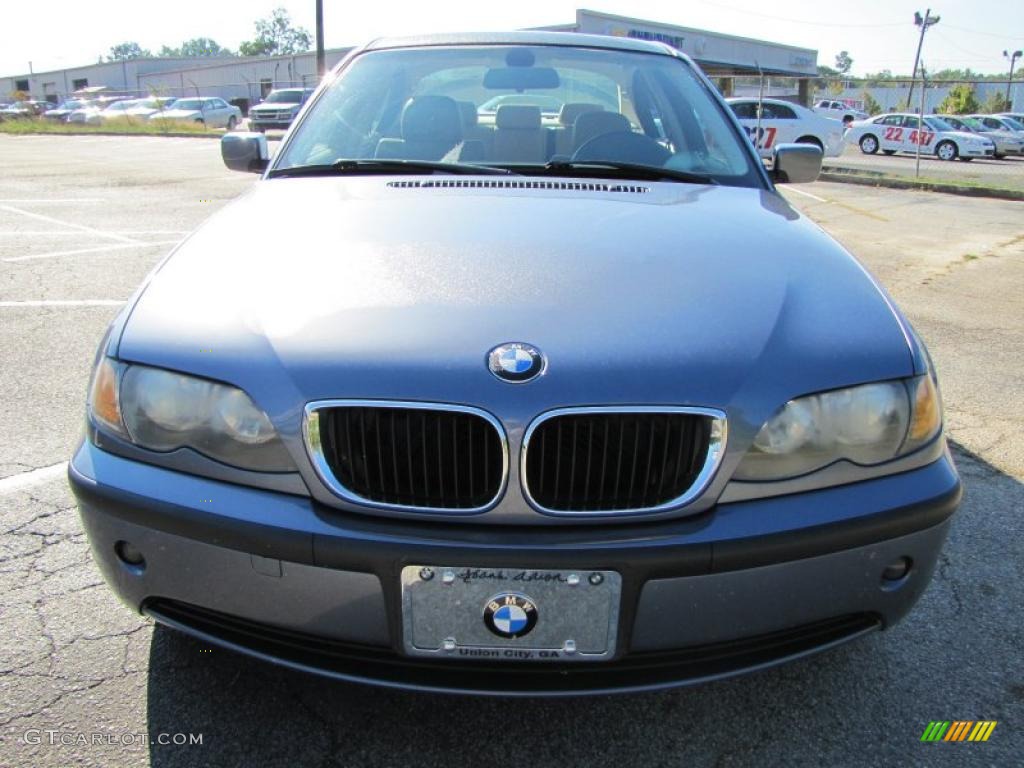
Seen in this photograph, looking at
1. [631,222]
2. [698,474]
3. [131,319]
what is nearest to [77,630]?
[131,319]

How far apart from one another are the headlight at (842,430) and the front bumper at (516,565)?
0.20ft

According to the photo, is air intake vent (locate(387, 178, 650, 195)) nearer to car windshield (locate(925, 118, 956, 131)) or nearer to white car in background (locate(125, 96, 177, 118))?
car windshield (locate(925, 118, 956, 131))

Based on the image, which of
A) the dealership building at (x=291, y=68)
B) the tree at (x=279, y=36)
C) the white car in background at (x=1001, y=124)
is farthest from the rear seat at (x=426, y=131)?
the tree at (x=279, y=36)

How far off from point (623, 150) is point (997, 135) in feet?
89.9

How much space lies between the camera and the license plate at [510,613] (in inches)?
58.1

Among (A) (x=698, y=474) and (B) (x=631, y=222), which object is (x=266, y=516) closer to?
(A) (x=698, y=474)

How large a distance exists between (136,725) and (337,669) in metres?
0.57

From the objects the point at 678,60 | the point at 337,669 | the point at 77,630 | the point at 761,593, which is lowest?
the point at 77,630

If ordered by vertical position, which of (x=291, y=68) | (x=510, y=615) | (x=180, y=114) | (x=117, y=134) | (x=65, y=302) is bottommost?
Answer: (x=117, y=134)

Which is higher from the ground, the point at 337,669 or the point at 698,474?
the point at 698,474

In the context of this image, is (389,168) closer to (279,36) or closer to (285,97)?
(285,97)

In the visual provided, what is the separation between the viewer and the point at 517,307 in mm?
1700

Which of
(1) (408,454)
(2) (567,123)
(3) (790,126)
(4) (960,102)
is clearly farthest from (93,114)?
(1) (408,454)

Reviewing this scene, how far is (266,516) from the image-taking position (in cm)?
153
